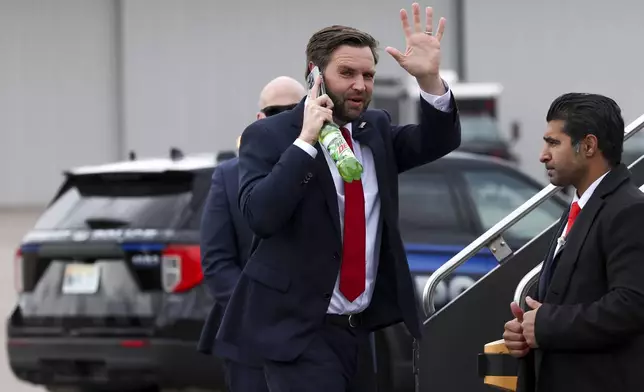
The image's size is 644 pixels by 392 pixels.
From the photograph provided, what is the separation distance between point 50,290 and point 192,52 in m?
25.7

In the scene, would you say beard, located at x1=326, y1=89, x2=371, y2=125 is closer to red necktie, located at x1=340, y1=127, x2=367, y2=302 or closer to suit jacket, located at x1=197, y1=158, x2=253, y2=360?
red necktie, located at x1=340, y1=127, x2=367, y2=302

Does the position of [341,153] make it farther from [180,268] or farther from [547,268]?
[180,268]

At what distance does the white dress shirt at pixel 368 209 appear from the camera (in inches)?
154

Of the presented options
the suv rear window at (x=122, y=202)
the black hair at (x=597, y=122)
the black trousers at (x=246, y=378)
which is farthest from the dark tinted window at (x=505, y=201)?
the black hair at (x=597, y=122)

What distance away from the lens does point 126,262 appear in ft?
24.3

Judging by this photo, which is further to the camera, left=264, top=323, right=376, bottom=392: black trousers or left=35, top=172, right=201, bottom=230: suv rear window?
left=35, top=172, right=201, bottom=230: suv rear window

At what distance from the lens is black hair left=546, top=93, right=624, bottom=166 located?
11.5 ft

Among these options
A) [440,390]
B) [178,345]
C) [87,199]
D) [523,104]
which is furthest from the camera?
[523,104]

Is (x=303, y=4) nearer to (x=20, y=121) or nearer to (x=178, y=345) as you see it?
(x=20, y=121)

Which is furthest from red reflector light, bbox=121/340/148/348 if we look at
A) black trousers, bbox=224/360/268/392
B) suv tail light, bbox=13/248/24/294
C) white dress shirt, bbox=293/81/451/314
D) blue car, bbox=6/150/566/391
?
white dress shirt, bbox=293/81/451/314

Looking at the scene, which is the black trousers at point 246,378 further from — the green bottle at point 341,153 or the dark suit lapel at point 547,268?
the dark suit lapel at point 547,268

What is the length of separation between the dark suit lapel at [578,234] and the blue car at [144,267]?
11.5 ft

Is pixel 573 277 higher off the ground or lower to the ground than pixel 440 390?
higher

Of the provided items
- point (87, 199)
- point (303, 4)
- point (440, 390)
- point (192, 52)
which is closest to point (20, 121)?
point (192, 52)
